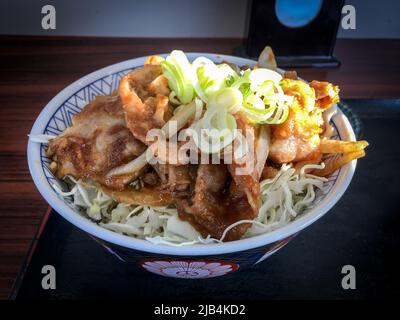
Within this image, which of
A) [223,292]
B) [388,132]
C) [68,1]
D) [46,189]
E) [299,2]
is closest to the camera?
[46,189]

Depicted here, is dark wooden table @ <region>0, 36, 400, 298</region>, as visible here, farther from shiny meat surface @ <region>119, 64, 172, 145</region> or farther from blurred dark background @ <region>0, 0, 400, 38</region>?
shiny meat surface @ <region>119, 64, 172, 145</region>

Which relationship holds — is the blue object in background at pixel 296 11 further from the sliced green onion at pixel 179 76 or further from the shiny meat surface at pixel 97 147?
the shiny meat surface at pixel 97 147

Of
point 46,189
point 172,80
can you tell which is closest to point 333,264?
point 172,80

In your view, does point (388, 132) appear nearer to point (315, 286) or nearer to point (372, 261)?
point (372, 261)

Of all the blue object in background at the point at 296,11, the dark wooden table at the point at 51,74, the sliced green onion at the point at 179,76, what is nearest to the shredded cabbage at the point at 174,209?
the sliced green onion at the point at 179,76

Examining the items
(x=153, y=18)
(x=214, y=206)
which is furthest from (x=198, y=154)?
(x=153, y=18)

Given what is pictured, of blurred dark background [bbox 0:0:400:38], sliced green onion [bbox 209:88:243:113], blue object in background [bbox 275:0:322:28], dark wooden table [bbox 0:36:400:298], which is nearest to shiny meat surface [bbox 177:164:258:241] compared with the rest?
sliced green onion [bbox 209:88:243:113]

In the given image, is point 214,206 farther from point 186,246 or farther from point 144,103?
point 144,103
